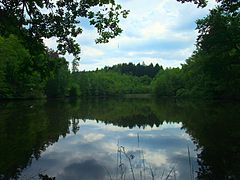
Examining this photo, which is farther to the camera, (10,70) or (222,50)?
(10,70)

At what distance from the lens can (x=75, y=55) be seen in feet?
33.0

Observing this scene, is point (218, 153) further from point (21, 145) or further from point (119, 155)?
point (21, 145)

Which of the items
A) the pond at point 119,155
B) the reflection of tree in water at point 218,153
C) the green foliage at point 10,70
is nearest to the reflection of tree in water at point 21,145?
the pond at point 119,155

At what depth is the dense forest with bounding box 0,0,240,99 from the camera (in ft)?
31.9

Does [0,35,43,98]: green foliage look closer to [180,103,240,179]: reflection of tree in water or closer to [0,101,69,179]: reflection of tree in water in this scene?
[0,101,69,179]: reflection of tree in water

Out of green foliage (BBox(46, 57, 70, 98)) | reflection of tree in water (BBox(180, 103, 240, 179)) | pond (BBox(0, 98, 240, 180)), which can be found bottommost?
pond (BBox(0, 98, 240, 180))

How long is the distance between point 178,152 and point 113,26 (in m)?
7.55

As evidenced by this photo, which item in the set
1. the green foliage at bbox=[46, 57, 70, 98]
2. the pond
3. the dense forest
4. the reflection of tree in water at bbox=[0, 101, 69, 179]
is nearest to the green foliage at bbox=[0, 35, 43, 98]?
the dense forest

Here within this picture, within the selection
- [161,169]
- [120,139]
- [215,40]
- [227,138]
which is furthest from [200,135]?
[215,40]

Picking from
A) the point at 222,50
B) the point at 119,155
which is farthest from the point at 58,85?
the point at 119,155

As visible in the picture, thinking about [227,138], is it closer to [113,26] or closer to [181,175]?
[181,175]

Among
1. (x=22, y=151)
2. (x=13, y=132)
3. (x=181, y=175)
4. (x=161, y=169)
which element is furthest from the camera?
(x=13, y=132)

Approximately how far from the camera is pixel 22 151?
14.9 meters

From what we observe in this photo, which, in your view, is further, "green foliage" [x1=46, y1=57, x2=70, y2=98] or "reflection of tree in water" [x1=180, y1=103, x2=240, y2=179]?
"green foliage" [x1=46, y1=57, x2=70, y2=98]
